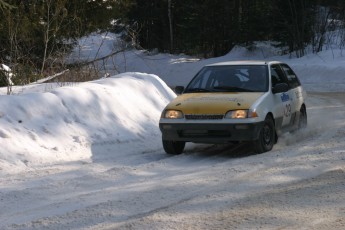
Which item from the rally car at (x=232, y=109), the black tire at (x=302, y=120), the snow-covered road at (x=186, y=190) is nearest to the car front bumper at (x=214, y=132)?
the rally car at (x=232, y=109)

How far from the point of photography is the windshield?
9586mm

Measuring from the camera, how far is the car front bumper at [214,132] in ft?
28.2

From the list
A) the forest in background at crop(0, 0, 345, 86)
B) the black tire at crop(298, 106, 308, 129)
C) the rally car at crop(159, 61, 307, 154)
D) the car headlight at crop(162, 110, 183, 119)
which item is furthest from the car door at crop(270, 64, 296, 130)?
the forest in background at crop(0, 0, 345, 86)

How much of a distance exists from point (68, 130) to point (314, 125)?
526cm

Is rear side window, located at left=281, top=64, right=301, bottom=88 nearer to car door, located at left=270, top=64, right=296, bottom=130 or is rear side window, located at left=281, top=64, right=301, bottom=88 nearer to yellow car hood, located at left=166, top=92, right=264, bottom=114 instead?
car door, located at left=270, top=64, right=296, bottom=130

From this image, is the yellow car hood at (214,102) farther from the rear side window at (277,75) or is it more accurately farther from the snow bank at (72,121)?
the snow bank at (72,121)

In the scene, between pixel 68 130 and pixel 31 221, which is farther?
pixel 68 130

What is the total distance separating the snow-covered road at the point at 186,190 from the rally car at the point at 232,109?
1.14 ft

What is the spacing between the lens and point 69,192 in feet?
21.9

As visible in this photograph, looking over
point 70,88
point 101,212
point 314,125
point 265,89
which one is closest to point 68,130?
point 70,88

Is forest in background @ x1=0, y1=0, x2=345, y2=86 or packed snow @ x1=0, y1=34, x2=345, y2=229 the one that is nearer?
packed snow @ x1=0, y1=34, x2=345, y2=229

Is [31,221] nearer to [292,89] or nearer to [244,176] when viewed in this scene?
[244,176]

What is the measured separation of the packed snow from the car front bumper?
33cm

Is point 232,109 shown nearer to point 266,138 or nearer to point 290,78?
point 266,138
